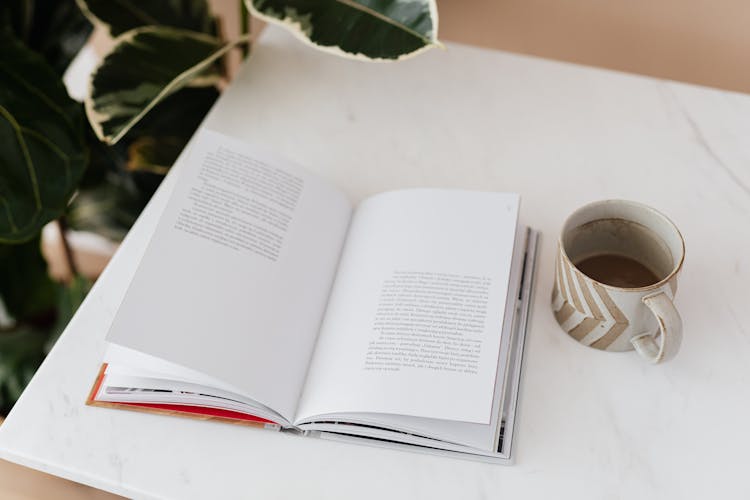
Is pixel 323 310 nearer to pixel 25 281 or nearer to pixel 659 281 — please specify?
pixel 659 281

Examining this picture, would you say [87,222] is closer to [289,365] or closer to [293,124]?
[293,124]

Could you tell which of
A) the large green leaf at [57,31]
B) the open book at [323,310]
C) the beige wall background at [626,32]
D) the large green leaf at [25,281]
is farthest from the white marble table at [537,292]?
the large green leaf at [25,281]

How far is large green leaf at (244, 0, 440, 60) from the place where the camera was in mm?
774

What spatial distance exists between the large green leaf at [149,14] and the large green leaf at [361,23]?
230mm

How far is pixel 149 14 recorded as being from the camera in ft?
3.41

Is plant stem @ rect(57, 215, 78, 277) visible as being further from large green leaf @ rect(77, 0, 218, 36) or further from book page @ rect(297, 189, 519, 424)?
book page @ rect(297, 189, 519, 424)

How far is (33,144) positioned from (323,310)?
0.37 metres

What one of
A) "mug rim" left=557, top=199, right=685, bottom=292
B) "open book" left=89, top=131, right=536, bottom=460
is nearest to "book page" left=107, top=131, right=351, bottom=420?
"open book" left=89, top=131, right=536, bottom=460

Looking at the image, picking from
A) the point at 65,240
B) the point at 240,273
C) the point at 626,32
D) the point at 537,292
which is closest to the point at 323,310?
the point at 240,273

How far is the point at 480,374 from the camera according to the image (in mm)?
678

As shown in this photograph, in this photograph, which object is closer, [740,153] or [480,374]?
[480,374]

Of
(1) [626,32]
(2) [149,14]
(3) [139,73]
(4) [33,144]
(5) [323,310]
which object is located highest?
(1) [626,32]

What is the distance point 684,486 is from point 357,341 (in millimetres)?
301

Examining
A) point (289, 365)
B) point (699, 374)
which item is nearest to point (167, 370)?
point (289, 365)
